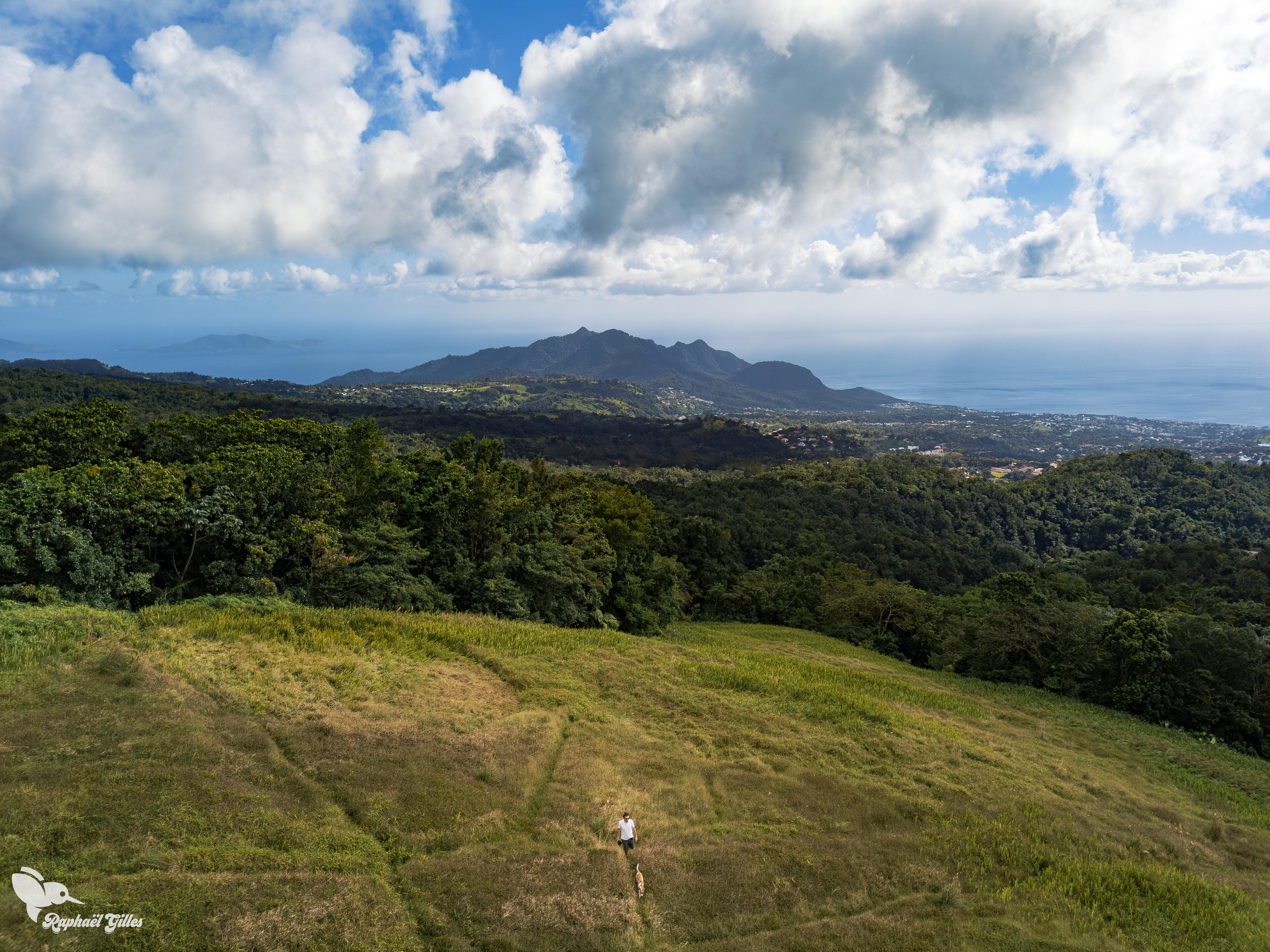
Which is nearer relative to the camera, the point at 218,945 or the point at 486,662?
the point at 218,945

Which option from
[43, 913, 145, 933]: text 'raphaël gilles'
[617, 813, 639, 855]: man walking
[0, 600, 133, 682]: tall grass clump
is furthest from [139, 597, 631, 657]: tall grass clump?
[617, 813, 639, 855]: man walking

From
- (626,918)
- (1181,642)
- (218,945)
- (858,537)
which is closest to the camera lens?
(218,945)

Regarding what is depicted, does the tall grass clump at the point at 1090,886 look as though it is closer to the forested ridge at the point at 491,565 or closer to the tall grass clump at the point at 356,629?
the tall grass clump at the point at 356,629

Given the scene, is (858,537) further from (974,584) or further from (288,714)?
(288,714)

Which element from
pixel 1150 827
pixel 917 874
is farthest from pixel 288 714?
pixel 1150 827

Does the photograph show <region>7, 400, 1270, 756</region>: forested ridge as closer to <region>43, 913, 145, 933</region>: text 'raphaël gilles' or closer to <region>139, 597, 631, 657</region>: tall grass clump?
<region>139, 597, 631, 657</region>: tall grass clump

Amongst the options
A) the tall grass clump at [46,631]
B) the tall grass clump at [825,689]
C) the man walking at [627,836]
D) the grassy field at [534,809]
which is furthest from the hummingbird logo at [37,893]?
the tall grass clump at [825,689]
